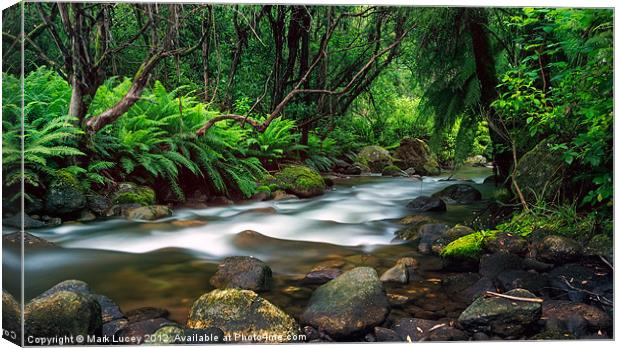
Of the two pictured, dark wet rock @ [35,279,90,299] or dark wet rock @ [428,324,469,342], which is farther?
dark wet rock @ [428,324,469,342]

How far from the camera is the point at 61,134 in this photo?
395cm

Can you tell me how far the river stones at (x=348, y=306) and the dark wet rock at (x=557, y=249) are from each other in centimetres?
122

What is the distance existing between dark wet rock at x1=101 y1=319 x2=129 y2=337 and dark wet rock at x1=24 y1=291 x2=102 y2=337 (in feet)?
0.21

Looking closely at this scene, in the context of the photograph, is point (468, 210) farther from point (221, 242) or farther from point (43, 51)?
point (43, 51)

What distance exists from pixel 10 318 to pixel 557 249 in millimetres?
3580

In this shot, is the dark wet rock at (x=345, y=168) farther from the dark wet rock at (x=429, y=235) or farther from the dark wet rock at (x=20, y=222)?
the dark wet rock at (x=20, y=222)

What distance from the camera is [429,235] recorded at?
14.4ft

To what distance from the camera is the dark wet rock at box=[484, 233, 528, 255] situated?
4441 mm

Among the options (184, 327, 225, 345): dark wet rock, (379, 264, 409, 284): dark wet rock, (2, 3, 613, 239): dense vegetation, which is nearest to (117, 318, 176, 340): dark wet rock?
(184, 327, 225, 345): dark wet rock

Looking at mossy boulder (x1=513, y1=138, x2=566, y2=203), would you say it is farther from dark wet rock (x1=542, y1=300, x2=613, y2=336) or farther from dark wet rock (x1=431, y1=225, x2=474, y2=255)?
dark wet rock (x1=542, y1=300, x2=613, y2=336)

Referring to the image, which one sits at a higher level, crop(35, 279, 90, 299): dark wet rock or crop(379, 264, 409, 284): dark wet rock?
crop(379, 264, 409, 284): dark wet rock

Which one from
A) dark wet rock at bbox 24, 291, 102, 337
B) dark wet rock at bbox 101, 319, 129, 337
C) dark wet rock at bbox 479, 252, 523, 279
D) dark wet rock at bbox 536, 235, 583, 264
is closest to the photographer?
dark wet rock at bbox 24, 291, 102, 337

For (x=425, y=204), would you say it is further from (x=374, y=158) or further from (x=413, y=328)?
(x=413, y=328)

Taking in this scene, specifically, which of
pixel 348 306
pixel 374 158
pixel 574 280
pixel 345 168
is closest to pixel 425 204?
pixel 374 158
